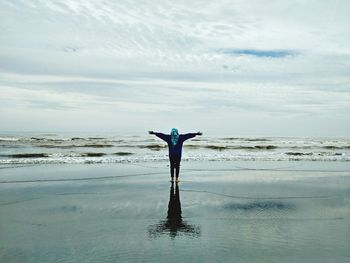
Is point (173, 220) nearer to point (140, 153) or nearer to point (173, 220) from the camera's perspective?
point (173, 220)

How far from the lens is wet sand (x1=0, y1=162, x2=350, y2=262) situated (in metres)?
5.56

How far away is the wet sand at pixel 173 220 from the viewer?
5562mm

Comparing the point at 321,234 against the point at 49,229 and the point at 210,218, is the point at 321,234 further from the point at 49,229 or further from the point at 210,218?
the point at 49,229

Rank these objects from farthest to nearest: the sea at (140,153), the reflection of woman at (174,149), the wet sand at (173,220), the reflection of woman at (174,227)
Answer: the sea at (140,153), the reflection of woman at (174,149), the reflection of woman at (174,227), the wet sand at (173,220)

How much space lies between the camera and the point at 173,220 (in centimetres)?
768

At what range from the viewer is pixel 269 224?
7.28 metres

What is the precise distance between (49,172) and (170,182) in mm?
6542

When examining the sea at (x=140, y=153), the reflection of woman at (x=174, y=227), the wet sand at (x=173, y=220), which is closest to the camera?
the wet sand at (x=173, y=220)

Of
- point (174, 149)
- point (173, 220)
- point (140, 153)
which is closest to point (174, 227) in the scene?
point (173, 220)

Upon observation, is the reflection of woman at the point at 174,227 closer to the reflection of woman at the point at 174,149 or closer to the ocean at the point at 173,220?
the ocean at the point at 173,220

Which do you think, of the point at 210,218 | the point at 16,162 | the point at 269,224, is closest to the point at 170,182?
the point at 210,218

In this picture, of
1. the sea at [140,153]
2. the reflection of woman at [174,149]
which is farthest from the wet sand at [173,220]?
the sea at [140,153]

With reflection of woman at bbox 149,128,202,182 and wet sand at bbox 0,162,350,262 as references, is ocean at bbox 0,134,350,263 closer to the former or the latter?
wet sand at bbox 0,162,350,262

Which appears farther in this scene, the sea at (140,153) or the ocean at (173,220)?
the sea at (140,153)
